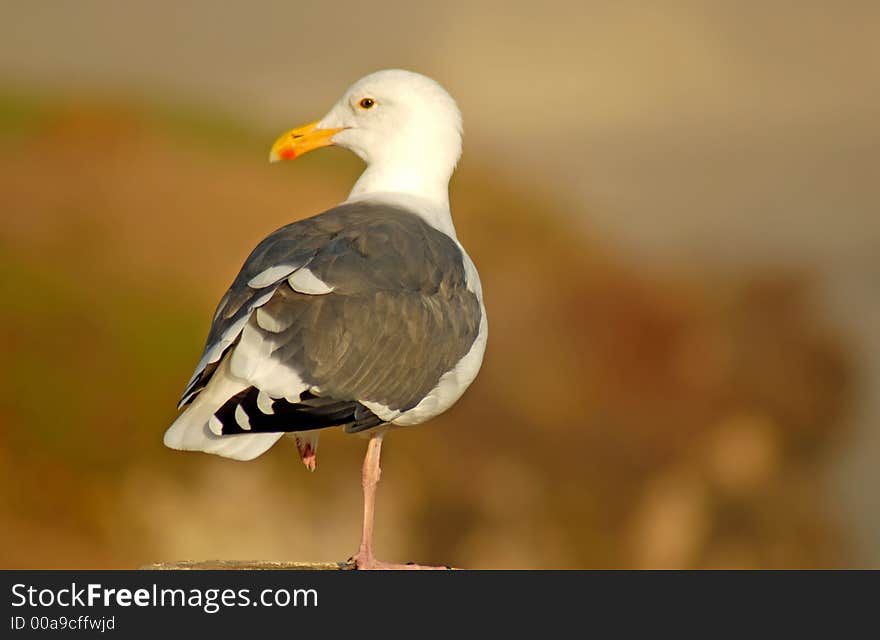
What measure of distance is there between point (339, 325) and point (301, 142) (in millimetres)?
1564

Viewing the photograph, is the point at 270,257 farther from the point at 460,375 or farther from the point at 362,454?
the point at 362,454

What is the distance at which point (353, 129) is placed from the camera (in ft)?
19.9

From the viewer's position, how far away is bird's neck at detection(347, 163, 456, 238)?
5.79 m

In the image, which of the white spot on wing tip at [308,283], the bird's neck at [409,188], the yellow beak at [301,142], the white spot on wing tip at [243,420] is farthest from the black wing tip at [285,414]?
the yellow beak at [301,142]

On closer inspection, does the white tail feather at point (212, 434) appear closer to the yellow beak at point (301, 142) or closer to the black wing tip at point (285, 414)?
the black wing tip at point (285, 414)

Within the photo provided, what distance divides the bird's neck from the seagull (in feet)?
0.08

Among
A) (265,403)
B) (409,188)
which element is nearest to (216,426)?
(265,403)

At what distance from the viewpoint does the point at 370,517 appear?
5.14 metres

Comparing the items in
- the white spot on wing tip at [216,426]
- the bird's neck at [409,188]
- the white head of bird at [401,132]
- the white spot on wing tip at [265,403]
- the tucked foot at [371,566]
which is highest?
the white head of bird at [401,132]

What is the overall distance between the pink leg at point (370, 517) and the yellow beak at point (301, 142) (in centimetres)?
144

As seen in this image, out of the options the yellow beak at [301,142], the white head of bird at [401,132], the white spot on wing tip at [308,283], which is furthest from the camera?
the yellow beak at [301,142]

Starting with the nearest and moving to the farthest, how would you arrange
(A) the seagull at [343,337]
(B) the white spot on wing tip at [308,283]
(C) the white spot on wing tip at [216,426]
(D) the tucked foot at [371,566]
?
1. (C) the white spot on wing tip at [216,426]
2. (A) the seagull at [343,337]
3. (B) the white spot on wing tip at [308,283]
4. (D) the tucked foot at [371,566]

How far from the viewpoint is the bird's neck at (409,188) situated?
579 centimetres

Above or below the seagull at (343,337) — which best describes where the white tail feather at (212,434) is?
below
